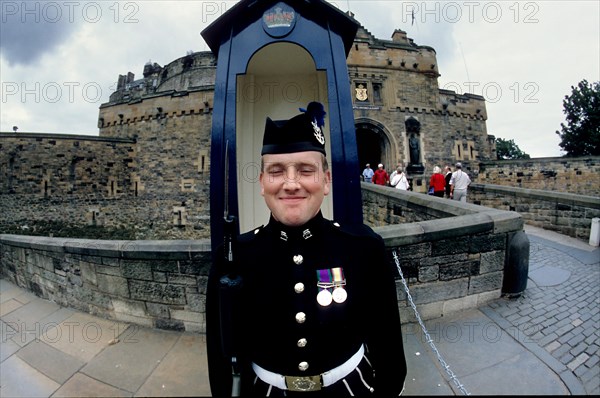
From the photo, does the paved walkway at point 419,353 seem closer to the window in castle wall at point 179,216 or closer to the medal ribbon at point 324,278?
the medal ribbon at point 324,278

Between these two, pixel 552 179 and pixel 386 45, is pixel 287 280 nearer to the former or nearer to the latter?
pixel 386 45

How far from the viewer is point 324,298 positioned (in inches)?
42.8

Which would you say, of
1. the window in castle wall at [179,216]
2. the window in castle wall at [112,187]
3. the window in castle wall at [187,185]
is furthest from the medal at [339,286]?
the window in castle wall at [112,187]

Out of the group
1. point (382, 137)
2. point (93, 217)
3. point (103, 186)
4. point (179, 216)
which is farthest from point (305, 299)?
point (103, 186)

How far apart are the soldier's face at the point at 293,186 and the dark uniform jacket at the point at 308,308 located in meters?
0.09

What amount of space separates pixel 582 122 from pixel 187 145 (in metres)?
33.5

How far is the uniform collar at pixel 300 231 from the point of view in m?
1.15

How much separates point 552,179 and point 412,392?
721 inches

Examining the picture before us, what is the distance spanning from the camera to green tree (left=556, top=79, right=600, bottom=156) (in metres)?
23.4

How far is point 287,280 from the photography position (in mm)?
1126

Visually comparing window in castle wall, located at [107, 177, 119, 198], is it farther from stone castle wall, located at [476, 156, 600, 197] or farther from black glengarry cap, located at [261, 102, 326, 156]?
stone castle wall, located at [476, 156, 600, 197]

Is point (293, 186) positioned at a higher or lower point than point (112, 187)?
higher

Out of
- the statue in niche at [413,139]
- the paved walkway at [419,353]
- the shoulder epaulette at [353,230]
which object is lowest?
the paved walkway at [419,353]

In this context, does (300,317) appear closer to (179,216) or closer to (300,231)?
(300,231)
